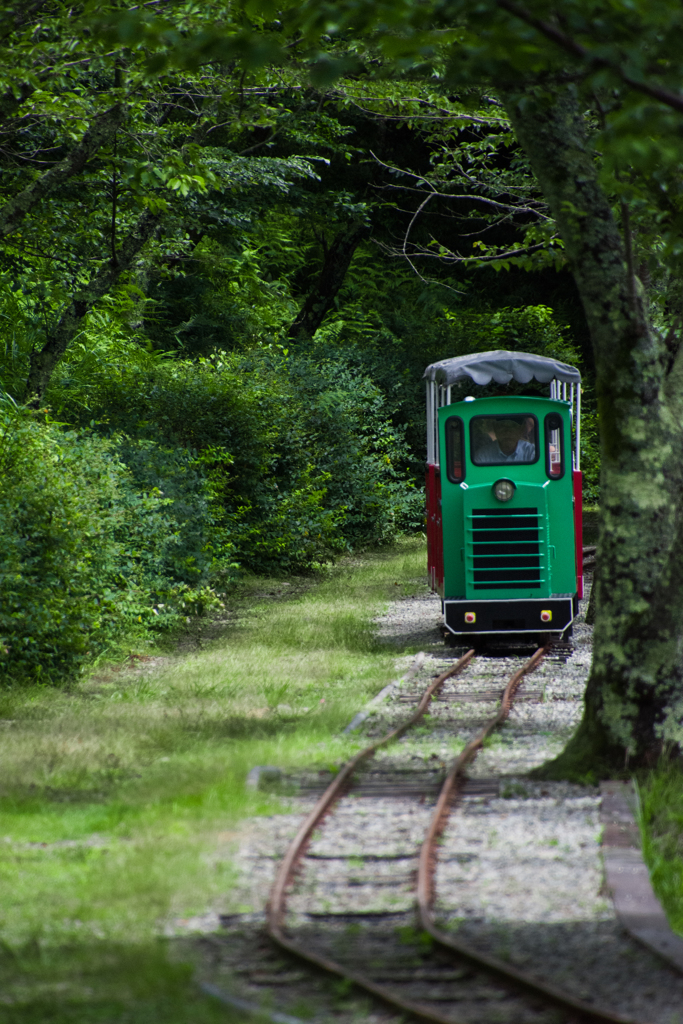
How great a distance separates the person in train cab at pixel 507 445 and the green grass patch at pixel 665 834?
20.1 feet

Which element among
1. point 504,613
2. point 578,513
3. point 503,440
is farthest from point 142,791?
point 578,513

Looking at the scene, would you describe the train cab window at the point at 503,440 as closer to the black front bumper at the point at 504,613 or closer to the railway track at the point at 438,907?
the black front bumper at the point at 504,613

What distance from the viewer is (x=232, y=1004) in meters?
4.54

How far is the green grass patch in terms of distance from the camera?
20.1ft

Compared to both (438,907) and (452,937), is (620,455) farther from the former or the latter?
(452,937)

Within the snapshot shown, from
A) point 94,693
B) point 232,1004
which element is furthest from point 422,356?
point 232,1004

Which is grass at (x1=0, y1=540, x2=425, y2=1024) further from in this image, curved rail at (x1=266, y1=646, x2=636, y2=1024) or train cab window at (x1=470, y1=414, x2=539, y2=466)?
train cab window at (x1=470, y1=414, x2=539, y2=466)

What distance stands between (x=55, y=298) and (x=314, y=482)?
8.03 m

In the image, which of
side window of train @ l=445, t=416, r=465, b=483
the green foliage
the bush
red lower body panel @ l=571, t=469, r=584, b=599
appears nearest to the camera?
the green foliage

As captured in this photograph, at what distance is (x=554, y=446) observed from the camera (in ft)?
44.2

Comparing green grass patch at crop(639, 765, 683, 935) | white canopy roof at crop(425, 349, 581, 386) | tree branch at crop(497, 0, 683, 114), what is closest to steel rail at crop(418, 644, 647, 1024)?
green grass patch at crop(639, 765, 683, 935)

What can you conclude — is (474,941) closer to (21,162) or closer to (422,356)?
(21,162)

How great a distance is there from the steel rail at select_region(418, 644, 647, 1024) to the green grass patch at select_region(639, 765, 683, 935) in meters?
1.21

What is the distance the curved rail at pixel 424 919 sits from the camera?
453 cm
